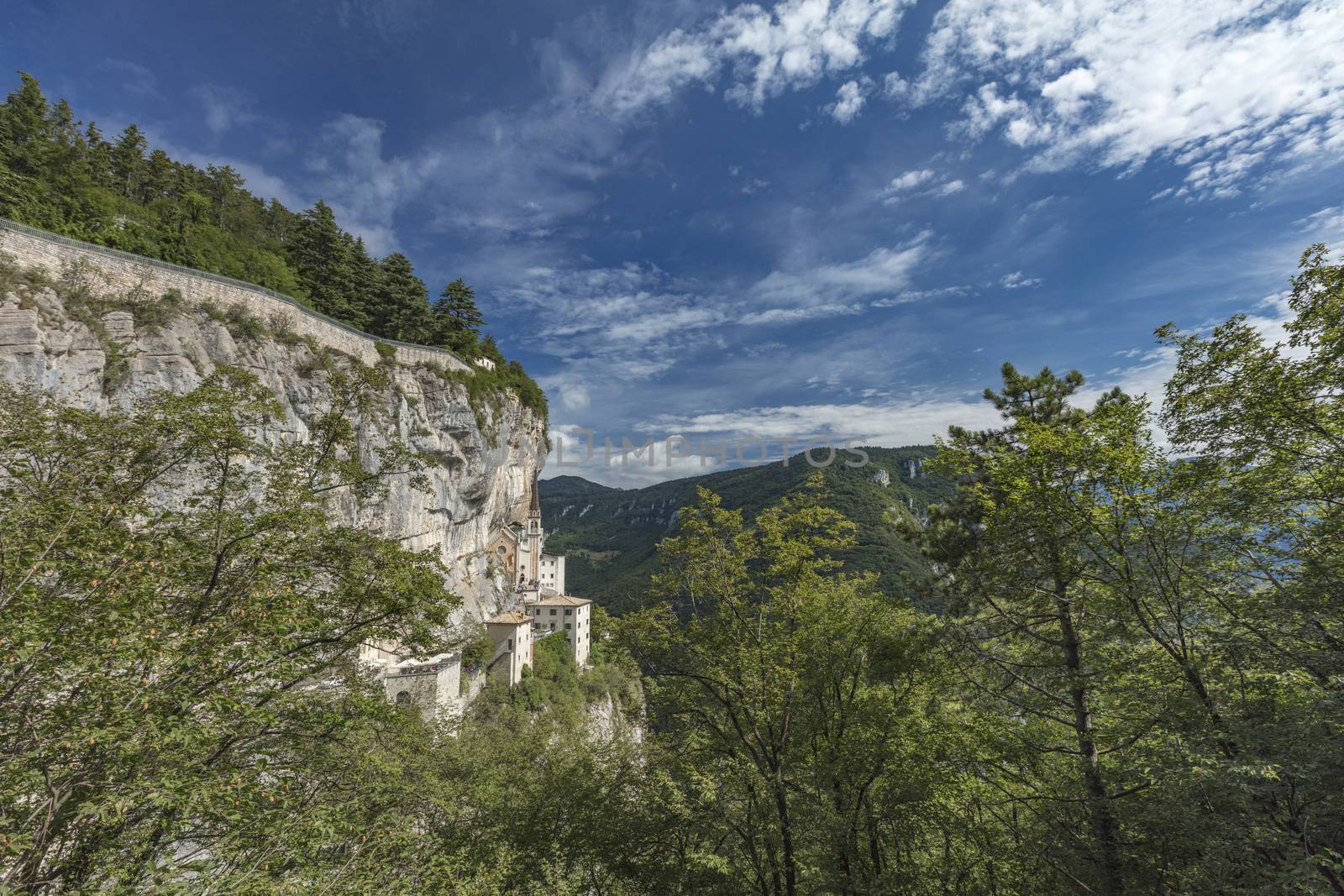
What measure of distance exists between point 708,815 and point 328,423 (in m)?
10.1

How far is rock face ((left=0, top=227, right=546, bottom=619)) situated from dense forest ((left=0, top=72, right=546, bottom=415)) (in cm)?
589

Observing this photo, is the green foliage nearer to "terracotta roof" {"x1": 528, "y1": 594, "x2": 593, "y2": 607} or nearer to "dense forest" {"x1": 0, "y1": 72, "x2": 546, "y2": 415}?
"dense forest" {"x1": 0, "y1": 72, "x2": 546, "y2": 415}

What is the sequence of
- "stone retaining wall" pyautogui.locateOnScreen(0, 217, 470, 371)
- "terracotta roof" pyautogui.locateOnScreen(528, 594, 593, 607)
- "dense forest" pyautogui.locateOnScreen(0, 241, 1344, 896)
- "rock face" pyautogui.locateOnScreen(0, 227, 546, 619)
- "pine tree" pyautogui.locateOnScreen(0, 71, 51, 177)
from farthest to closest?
"terracotta roof" pyautogui.locateOnScreen(528, 594, 593, 607) < "pine tree" pyautogui.locateOnScreen(0, 71, 51, 177) < "stone retaining wall" pyautogui.locateOnScreen(0, 217, 470, 371) < "rock face" pyautogui.locateOnScreen(0, 227, 546, 619) < "dense forest" pyautogui.locateOnScreen(0, 241, 1344, 896)

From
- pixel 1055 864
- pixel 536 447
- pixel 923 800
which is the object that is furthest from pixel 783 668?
pixel 536 447

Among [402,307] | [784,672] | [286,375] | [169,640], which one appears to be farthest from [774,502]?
[169,640]

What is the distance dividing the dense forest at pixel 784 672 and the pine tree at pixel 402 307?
37.7 m

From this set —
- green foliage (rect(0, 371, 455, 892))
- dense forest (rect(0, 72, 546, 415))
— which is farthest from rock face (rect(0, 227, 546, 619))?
dense forest (rect(0, 72, 546, 415))

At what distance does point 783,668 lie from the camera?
8648mm

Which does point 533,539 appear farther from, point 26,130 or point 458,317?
point 26,130

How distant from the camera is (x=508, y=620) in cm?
4300

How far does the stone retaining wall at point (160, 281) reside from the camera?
18500mm

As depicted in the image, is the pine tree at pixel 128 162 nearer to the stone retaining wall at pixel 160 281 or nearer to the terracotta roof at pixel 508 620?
the stone retaining wall at pixel 160 281

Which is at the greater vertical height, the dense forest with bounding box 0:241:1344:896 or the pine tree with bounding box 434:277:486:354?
the pine tree with bounding box 434:277:486:354

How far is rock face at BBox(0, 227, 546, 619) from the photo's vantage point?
57.2ft
